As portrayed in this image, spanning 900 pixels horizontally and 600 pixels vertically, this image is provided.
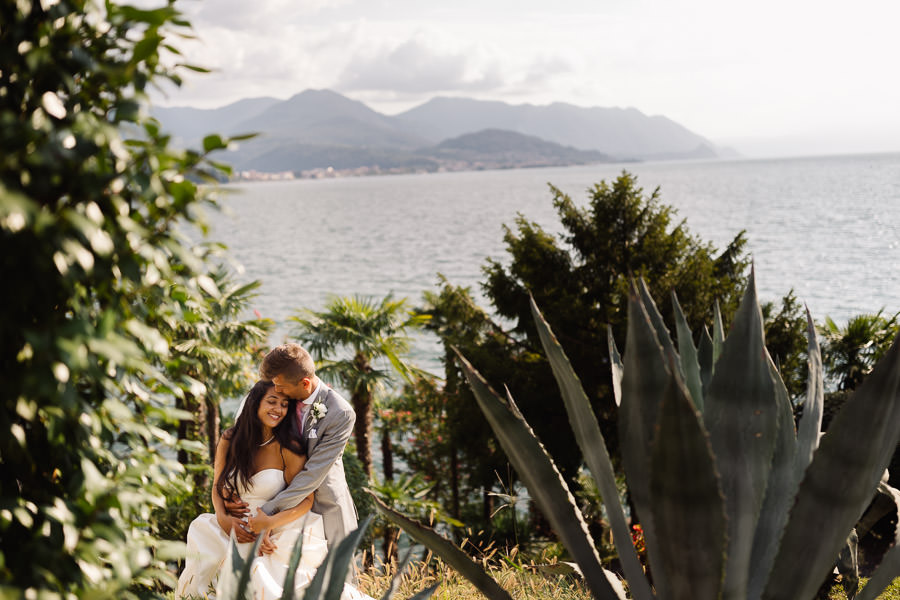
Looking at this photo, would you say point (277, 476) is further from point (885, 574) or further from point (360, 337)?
point (360, 337)

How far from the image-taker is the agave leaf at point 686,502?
1603 mm

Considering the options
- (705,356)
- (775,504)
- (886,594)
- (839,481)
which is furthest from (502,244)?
(839,481)

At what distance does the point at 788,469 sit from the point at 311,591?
5.64ft

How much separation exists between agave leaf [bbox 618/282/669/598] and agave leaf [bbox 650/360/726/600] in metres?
0.17

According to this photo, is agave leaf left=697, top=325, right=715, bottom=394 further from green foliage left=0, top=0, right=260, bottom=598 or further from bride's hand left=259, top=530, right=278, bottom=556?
bride's hand left=259, top=530, right=278, bottom=556

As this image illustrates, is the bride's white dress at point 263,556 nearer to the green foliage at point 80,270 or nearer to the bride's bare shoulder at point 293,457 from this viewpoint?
the bride's bare shoulder at point 293,457

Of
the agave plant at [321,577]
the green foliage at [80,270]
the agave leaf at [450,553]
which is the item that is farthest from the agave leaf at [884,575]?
the green foliage at [80,270]

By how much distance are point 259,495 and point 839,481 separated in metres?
2.82

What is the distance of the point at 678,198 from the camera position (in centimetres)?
10181

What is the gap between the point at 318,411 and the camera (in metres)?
3.65

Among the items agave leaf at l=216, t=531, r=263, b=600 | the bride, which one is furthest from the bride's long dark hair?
agave leaf at l=216, t=531, r=263, b=600

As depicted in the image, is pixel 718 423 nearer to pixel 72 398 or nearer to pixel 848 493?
pixel 848 493

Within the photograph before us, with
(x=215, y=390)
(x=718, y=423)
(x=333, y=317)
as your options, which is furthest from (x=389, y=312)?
(x=718, y=423)

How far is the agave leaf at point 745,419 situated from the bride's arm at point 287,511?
7.57 ft
